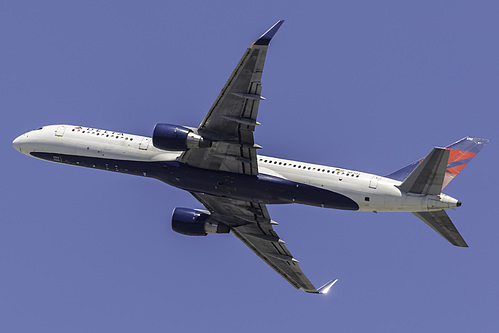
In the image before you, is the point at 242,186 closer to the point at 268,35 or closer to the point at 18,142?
the point at 268,35

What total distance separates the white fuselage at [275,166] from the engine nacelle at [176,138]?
418cm

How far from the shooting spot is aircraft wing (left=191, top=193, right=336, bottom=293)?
219ft

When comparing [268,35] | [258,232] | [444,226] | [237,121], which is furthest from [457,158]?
[268,35]

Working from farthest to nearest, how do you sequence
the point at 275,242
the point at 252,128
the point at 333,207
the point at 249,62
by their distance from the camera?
1. the point at 275,242
2. the point at 333,207
3. the point at 252,128
4. the point at 249,62

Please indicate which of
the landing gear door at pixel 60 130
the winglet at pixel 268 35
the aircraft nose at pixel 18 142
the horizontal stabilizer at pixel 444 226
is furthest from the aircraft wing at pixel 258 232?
the winglet at pixel 268 35

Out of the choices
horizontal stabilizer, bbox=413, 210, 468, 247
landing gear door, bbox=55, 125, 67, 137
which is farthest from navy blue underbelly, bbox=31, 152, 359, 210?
landing gear door, bbox=55, 125, 67, 137

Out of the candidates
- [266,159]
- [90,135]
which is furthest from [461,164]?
[90,135]

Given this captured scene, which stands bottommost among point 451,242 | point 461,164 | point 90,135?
point 451,242

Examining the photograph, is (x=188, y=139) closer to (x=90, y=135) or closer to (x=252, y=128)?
(x=252, y=128)

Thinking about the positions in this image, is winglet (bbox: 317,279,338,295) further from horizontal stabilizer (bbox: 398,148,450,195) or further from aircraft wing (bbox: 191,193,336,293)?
horizontal stabilizer (bbox: 398,148,450,195)

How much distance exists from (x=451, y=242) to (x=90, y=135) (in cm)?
2849

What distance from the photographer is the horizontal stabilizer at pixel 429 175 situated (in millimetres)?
55750

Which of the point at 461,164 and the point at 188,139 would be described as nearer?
the point at 188,139

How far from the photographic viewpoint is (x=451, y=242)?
6075cm
